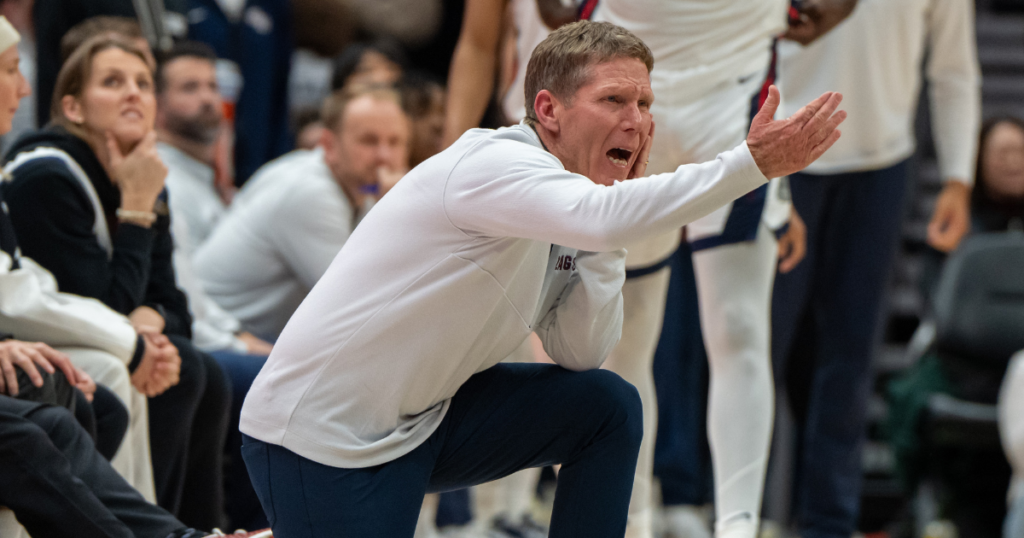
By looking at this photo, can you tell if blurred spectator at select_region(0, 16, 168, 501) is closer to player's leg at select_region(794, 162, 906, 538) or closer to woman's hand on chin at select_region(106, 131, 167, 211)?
woman's hand on chin at select_region(106, 131, 167, 211)

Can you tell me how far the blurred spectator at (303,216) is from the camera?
3848 millimetres

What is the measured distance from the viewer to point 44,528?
87.8 inches

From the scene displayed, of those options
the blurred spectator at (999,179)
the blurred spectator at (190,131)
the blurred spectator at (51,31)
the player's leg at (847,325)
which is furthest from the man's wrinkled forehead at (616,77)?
the blurred spectator at (999,179)

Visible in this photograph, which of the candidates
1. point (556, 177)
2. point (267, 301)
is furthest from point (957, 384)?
point (556, 177)

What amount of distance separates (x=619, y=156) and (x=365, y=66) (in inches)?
117

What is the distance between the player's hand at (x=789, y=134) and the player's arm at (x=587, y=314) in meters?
0.43

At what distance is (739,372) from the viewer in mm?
2803

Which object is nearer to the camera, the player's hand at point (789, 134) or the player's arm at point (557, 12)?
the player's hand at point (789, 134)

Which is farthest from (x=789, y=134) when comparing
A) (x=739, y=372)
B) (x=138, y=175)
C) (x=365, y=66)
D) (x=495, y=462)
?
(x=365, y=66)

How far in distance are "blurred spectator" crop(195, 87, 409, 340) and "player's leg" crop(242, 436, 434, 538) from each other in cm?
176

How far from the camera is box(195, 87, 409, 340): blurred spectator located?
3.85 m

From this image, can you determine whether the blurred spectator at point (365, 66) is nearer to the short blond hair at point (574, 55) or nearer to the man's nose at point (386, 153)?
the man's nose at point (386, 153)

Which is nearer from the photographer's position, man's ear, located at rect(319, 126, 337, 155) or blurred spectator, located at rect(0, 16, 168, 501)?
blurred spectator, located at rect(0, 16, 168, 501)

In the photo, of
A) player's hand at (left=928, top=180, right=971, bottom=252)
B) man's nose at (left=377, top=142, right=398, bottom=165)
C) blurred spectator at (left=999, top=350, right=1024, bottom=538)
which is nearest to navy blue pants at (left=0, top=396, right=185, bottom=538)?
man's nose at (left=377, top=142, right=398, bottom=165)
